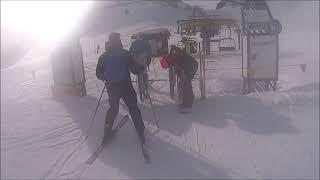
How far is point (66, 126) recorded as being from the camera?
877 cm

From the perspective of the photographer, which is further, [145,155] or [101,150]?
[101,150]

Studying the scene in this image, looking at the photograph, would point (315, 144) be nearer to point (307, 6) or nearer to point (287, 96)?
point (287, 96)

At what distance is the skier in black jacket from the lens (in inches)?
292

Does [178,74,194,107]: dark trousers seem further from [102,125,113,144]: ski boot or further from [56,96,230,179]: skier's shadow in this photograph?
[102,125,113,144]: ski boot

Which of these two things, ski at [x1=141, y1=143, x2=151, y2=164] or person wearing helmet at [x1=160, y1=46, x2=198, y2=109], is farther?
person wearing helmet at [x1=160, y1=46, x2=198, y2=109]

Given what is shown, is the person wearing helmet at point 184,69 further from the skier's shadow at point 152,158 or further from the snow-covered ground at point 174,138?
the skier's shadow at point 152,158

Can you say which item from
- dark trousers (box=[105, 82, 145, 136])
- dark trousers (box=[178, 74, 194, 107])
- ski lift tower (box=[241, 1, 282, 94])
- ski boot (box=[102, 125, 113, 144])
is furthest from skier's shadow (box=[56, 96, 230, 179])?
ski lift tower (box=[241, 1, 282, 94])

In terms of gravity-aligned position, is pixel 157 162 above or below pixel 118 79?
below

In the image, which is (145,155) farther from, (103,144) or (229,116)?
(229,116)

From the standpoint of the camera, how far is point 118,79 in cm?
742

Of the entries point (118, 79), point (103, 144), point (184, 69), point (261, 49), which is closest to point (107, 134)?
point (103, 144)

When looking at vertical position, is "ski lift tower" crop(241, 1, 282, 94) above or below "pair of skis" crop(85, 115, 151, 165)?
above

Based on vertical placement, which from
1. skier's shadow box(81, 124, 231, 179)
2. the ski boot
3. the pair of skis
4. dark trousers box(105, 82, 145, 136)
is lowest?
skier's shadow box(81, 124, 231, 179)

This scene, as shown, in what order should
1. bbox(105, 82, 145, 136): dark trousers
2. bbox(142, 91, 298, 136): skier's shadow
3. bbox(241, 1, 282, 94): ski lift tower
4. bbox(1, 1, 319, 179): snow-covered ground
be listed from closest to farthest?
bbox(1, 1, 319, 179): snow-covered ground, bbox(105, 82, 145, 136): dark trousers, bbox(142, 91, 298, 136): skier's shadow, bbox(241, 1, 282, 94): ski lift tower
